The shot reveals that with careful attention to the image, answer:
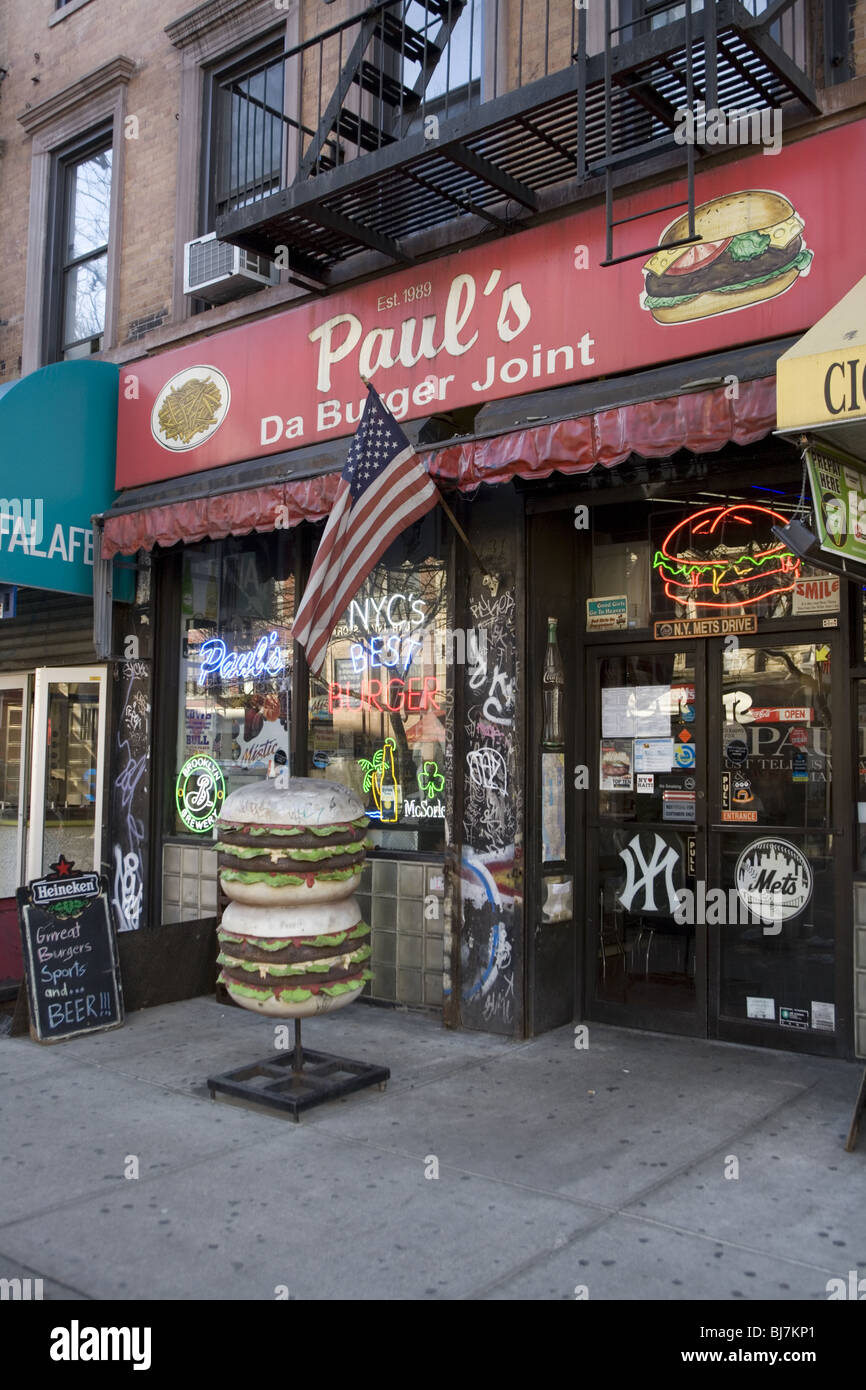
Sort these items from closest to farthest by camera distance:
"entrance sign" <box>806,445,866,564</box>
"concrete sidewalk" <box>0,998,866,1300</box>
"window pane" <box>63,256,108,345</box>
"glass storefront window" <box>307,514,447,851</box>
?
"concrete sidewalk" <box>0,998,866,1300</box> < "entrance sign" <box>806,445,866,564</box> < "glass storefront window" <box>307,514,447,851</box> < "window pane" <box>63,256,108,345</box>

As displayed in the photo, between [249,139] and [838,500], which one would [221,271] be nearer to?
[249,139]

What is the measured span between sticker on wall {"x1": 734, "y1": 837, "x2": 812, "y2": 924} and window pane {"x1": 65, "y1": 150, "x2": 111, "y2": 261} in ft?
27.5

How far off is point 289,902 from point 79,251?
823cm

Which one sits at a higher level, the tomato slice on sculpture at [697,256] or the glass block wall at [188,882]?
the tomato slice on sculpture at [697,256]

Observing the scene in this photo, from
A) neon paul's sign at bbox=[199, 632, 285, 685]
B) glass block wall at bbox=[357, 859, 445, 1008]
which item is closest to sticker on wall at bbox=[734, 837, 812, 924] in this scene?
glass block wall at bbox=[357, 859, 445, 1008]

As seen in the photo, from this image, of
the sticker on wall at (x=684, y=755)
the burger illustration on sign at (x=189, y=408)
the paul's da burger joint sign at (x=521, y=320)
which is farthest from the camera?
the burger illustration on sign at (x=189, y=408)

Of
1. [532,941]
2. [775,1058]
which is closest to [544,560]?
[532,941]

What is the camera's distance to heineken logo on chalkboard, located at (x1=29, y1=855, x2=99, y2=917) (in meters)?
6.68

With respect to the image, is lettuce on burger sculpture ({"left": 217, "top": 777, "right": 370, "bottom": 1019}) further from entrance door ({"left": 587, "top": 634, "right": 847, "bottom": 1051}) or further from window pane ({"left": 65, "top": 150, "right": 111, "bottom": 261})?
window pane ({"left": 65, "top": 150, "right": 111, "bottom": 261})

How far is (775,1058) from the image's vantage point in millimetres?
6145

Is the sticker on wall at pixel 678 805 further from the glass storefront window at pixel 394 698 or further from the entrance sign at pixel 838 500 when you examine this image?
the entrance sign at pixel 838 500

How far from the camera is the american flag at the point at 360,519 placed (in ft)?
19.4

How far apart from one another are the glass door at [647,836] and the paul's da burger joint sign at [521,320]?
1.93 meters

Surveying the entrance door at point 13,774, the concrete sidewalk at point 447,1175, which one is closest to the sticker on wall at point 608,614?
the concrete sidewalk at point 447,1175
